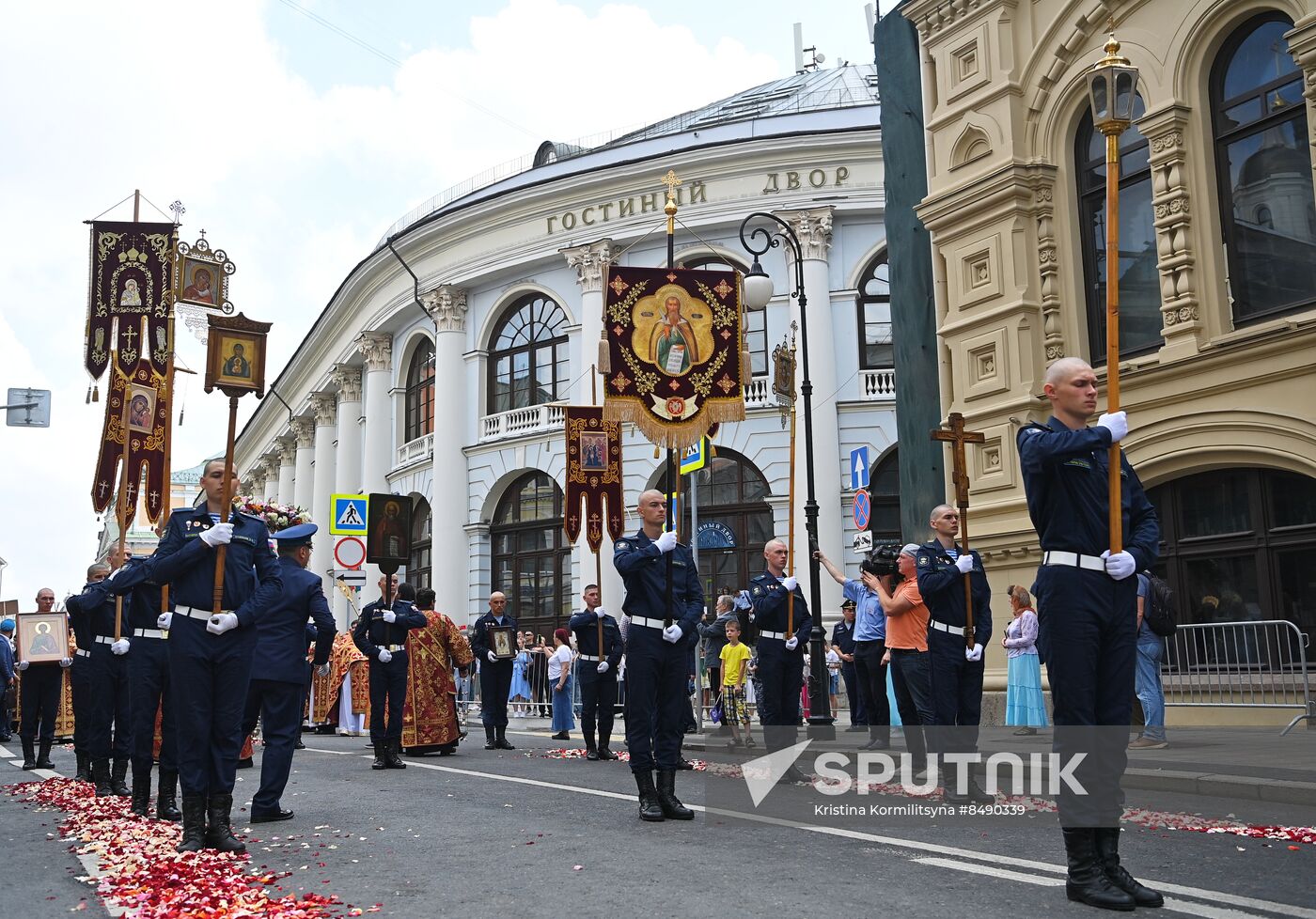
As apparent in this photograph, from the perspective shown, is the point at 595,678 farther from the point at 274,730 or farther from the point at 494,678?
the point at 274,730

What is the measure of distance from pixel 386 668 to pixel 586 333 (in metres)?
19.7

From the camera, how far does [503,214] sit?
3422 centimetres

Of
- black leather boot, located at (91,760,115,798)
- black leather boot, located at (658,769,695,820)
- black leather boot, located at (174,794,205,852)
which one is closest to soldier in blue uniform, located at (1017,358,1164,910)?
black leather boot, located at (658,769,695,820)

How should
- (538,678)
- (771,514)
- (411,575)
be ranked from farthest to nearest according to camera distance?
(411,575), (771,514), (538,678)

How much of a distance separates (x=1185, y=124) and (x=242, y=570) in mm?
11581

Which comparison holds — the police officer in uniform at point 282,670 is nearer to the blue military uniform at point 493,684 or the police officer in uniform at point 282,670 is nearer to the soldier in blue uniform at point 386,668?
the soldier in blue uniform at point 386,668

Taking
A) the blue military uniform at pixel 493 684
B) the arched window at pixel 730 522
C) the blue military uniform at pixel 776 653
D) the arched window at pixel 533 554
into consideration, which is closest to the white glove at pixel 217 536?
the blue military uniform at pixel 776 653

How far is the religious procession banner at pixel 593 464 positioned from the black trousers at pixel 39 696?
Result: 818 cm

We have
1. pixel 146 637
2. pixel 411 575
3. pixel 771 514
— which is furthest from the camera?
pixel 411 575

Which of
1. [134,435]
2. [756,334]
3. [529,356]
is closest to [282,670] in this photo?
[134,435]

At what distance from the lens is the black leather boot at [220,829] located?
695 cm

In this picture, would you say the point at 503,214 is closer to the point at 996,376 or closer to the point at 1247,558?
the point at 996,376

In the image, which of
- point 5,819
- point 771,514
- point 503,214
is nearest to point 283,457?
point 503,214

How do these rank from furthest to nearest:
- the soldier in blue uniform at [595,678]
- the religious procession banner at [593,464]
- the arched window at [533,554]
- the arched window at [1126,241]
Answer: the arched window at [533,554] < the religious procession banner at [593,464] < the arched window at [1126,241] < the soldier in blue uniform at [595,678]
